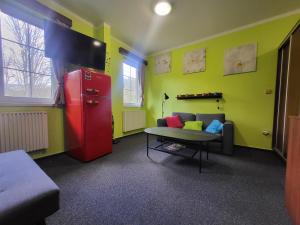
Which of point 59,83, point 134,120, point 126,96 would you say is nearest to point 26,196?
point 59,83

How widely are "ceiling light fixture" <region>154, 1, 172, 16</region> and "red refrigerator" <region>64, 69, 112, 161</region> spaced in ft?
5.09

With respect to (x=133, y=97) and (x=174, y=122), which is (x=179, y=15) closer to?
(x=174, y=122)

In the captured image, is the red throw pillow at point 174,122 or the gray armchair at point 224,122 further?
the red throw pillow at point 174,122

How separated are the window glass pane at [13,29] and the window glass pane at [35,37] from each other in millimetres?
60

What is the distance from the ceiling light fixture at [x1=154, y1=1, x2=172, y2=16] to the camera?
7.50ft

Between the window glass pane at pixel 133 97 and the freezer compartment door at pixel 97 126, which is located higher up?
the window glass pane at pixel 133 97

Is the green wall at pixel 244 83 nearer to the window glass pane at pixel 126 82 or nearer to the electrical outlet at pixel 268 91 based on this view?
the electrical outlet at pixel 268 91

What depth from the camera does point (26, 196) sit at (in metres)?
0.73

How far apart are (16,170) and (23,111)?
1.52 m

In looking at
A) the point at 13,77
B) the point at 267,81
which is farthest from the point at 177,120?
the point at 13,77

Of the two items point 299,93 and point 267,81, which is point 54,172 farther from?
point 267,81

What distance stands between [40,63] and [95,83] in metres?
1.02

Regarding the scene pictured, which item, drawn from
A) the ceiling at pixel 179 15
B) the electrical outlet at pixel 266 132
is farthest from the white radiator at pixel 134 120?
the electrical outlet at pixel 266 132

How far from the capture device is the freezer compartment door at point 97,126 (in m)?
2.20
